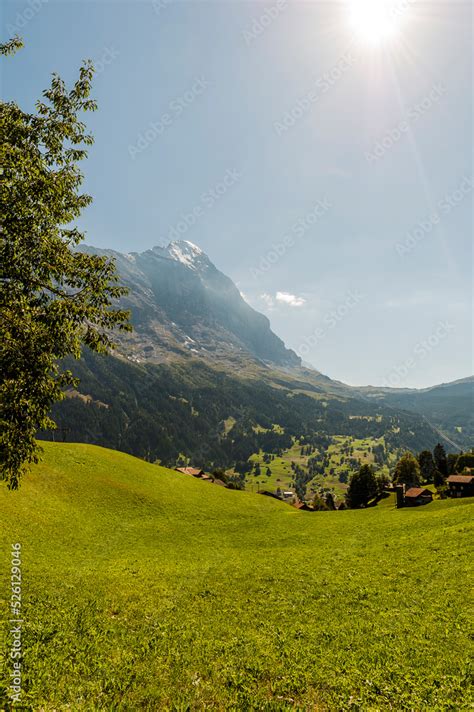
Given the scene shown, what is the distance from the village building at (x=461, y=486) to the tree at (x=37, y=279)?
9809 centimetres

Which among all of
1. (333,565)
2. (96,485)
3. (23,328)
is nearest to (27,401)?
(23,328)

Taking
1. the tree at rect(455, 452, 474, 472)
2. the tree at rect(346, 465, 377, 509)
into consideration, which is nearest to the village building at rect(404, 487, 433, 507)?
the tree at rect(346, 465, 377, 509)

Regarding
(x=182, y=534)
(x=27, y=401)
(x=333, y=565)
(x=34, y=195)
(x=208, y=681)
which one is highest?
(x=34, y=195)

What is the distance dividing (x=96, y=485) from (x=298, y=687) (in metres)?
→ 46.3

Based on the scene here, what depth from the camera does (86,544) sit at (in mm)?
32500

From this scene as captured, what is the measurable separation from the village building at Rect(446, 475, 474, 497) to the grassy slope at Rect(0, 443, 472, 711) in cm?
5612

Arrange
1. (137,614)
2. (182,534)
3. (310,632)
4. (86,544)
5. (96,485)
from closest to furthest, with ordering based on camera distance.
→ (310,632)
(137,614)
(86,544)
(182,534)
(96,485)

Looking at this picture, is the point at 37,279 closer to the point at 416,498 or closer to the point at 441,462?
the point at 416,498

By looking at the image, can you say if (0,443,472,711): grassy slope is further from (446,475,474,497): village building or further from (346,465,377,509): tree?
(346,465,377,509): tree

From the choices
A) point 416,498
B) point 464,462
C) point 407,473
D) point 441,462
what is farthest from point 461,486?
point 441,462

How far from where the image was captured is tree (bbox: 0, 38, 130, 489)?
12906 mm

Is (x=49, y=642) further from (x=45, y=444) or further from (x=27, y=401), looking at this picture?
(x=45, y=444)

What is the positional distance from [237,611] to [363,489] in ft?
319

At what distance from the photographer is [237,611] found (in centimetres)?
1825
